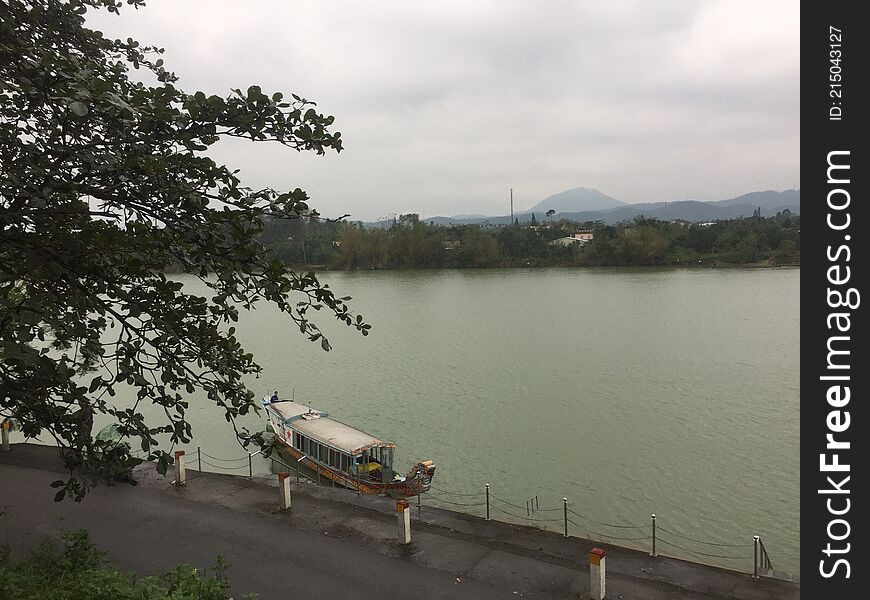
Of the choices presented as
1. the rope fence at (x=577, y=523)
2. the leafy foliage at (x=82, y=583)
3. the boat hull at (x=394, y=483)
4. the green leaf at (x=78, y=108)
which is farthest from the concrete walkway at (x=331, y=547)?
the green leaf at (x=78, y=108)

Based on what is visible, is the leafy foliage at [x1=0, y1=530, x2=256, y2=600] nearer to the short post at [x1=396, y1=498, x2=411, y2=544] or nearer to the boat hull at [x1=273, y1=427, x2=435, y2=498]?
the short post at [x1=396, y1=498, x2=411, y2=544]

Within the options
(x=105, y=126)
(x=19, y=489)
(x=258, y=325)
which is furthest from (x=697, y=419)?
(x=258, y=325)

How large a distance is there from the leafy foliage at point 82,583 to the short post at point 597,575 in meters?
4.03

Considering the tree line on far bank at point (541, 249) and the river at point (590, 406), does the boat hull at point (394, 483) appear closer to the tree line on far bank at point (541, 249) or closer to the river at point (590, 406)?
the river at point (590, 406)

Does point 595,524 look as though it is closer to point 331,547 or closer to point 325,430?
point 331,547

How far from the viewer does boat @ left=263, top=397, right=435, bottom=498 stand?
43.1 feet

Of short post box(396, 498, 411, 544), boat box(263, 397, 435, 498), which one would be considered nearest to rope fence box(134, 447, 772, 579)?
boat box(263, 397, 435, 498)

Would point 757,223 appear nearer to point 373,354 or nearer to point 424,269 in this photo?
point 424,269

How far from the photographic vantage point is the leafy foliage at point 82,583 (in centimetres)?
547

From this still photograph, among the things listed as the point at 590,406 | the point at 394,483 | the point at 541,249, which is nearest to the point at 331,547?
the point at 394,483

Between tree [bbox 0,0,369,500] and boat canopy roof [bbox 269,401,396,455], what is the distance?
1000 cm

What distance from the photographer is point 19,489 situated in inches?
417

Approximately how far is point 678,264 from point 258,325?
59.4m

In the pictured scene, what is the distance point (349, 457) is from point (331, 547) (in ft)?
16.2
